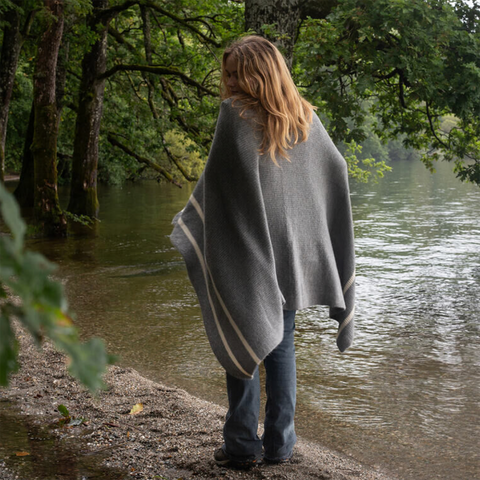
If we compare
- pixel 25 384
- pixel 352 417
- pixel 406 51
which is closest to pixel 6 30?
pixel 406 51

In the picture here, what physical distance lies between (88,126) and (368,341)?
10.5 meters

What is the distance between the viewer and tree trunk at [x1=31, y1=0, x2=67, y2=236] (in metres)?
11.5

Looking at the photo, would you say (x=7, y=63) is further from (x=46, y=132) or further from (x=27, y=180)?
(x=27, y=180)

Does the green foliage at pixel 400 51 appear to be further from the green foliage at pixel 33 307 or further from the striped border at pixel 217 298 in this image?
the green foliage at pixel 33 307

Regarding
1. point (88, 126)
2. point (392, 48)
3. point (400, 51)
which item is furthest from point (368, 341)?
point (88, 126)

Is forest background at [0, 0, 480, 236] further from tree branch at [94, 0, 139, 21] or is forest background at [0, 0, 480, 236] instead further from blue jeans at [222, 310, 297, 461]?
blue jeans at [222, 310, 297, 461]

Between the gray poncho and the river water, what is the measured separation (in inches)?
51.1

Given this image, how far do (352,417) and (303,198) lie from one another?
82.9 inches

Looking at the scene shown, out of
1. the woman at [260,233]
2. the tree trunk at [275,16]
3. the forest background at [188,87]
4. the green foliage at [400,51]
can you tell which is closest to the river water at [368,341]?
the woman at [260,233]

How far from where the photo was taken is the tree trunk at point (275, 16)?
26.6 feet

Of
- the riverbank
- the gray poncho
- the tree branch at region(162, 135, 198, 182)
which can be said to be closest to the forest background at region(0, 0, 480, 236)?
the tree branch at region(162, 135, 198, 182)

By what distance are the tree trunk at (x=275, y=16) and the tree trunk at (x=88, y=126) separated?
761 cm

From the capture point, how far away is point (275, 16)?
8.13 metres

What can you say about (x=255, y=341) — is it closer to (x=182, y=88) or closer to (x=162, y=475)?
(x=162, y=475)
